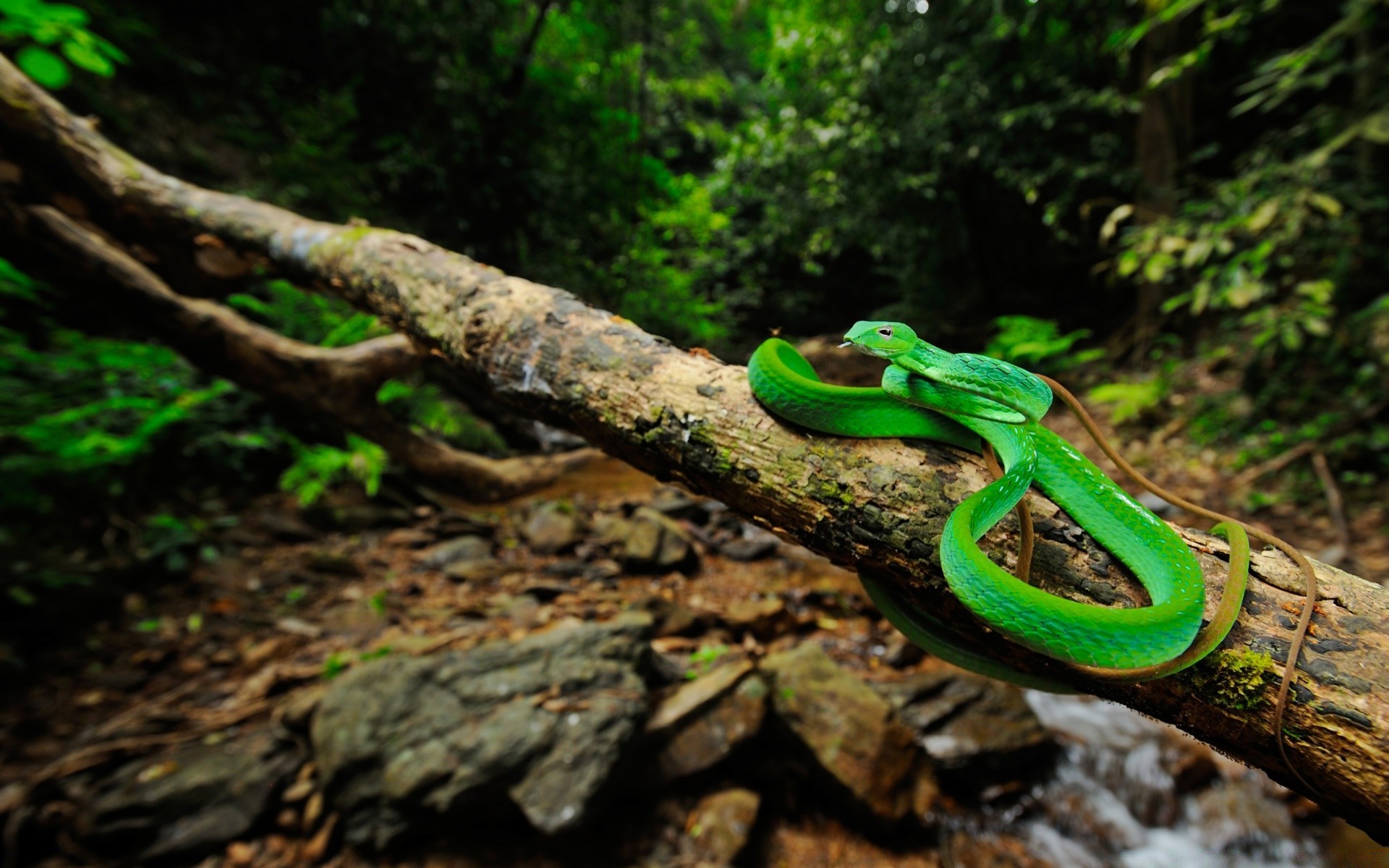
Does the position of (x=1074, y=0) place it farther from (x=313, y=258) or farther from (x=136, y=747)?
(x=136, y=747)

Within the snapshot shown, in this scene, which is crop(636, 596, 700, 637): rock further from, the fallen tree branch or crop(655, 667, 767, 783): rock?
the fallen tree branch

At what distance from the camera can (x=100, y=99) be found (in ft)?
18.1

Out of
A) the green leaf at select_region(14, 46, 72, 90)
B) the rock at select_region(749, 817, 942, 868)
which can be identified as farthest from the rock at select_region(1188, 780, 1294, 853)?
the green leaf at select_region(14, 46, 72, 90)

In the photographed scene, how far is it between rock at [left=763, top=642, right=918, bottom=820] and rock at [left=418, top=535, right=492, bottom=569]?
3.25m

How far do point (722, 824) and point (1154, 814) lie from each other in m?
2.94

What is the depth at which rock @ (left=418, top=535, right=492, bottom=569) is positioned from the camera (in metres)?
5.19

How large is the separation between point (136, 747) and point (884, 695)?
14.5 ft

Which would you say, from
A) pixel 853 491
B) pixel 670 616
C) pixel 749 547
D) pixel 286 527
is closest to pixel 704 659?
pixel 670 616

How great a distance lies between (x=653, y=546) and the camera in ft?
17.8

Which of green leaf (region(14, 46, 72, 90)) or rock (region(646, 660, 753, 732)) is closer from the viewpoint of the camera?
green leaf (region(14, 46, 72, 90))

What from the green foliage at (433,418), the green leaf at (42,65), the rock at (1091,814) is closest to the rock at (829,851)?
the rock at (1091,814)

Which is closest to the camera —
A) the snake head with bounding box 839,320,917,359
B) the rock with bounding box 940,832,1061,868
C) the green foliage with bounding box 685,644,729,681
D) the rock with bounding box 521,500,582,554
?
the snake head with bounding box 839,320,917,359

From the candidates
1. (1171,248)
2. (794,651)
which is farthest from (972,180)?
(794,651)

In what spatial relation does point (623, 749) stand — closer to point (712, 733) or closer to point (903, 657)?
point (712, 733)
